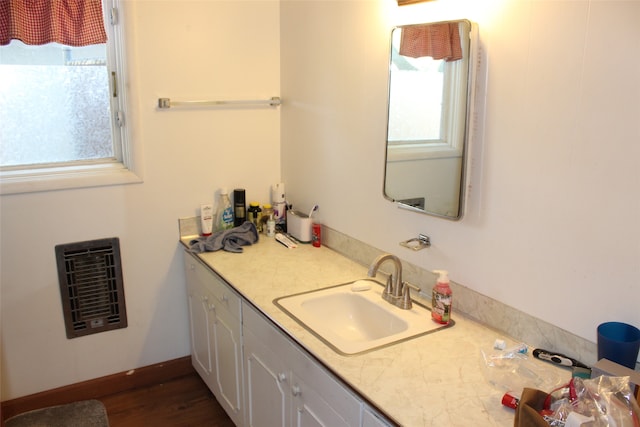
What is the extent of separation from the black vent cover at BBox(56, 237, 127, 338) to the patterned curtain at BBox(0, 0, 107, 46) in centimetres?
90

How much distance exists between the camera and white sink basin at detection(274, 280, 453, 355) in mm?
1783

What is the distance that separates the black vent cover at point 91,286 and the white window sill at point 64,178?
0.28 meters

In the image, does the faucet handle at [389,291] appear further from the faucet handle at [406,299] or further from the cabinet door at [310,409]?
the cabinet door at [310,409]

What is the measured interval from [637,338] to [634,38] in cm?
72

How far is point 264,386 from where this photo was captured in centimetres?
199

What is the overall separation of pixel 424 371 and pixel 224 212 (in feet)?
4.99

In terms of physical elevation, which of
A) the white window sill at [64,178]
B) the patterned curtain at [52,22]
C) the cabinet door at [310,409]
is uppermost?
the patterned curtain at [52,22]

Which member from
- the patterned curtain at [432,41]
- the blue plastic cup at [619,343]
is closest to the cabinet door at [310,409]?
the blue plastic cup at [619,343]

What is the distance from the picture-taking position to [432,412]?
1.31m

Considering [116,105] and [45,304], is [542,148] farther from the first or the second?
[45,304]

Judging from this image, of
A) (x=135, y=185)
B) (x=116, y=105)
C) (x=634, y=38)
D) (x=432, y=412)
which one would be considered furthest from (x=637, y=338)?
(x=116, y=105)

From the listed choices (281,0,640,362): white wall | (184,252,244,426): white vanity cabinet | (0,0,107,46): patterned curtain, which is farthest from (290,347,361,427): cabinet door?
(0,0,107,46): patterned curtain

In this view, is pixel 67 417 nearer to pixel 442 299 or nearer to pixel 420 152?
pixel 442 299

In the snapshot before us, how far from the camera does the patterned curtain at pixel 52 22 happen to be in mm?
2129
